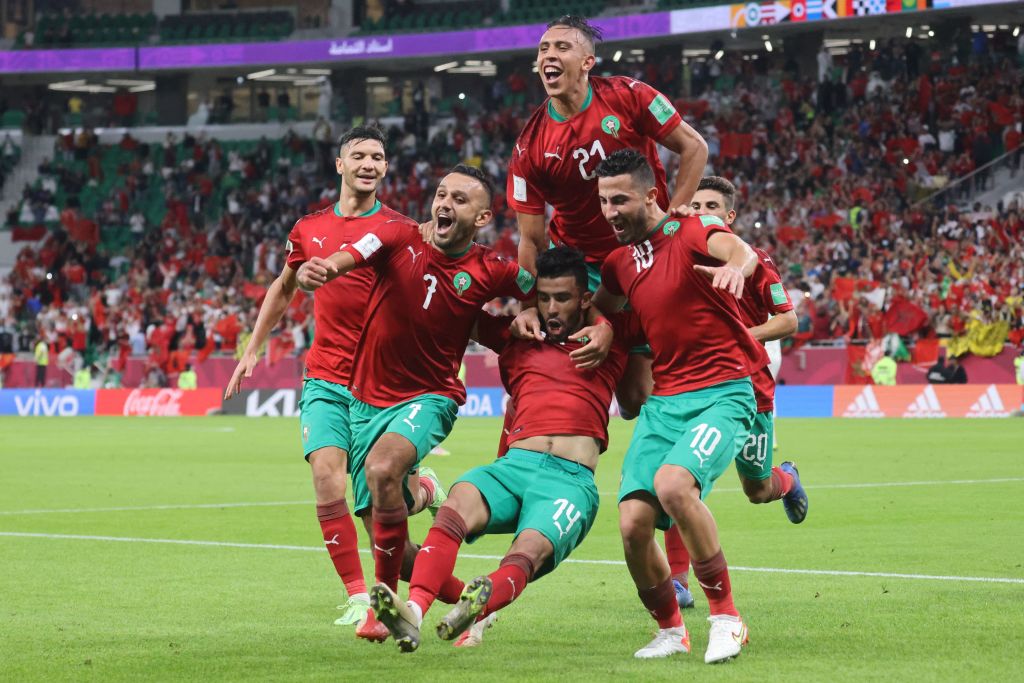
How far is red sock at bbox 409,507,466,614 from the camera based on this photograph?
6.50 metres

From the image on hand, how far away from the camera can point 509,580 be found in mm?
6465

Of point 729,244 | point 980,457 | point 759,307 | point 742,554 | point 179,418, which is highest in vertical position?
point 729,244

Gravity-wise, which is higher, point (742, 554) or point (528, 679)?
point (528, 679)

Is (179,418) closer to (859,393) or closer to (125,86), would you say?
(859,393)

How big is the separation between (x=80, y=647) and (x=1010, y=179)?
99.7 ft

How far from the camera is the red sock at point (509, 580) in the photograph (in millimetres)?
6340

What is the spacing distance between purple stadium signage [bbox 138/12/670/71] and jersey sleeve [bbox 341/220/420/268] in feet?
114

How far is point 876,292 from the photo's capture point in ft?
93.5

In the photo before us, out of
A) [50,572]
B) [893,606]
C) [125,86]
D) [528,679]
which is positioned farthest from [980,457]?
[125,86]

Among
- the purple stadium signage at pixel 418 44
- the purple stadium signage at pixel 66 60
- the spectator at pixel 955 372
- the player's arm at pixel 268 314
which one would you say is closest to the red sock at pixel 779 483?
the player's arm at pixel 268 314

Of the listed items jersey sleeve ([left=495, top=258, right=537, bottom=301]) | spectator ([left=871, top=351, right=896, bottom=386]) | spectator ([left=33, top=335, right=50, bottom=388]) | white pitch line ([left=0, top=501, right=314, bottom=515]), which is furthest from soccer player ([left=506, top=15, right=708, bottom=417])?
spectator ([left=33, top=335, right=50, bottom=388])

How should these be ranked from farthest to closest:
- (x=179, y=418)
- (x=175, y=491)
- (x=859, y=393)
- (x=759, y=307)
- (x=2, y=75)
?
(x=2, y=75) < (x=179, y=418) < (x=859, y=393) < (x=175, y=491) < (x=759, y=307)

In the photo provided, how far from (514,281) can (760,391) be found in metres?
2.02

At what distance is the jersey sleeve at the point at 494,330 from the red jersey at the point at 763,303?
1.32m
